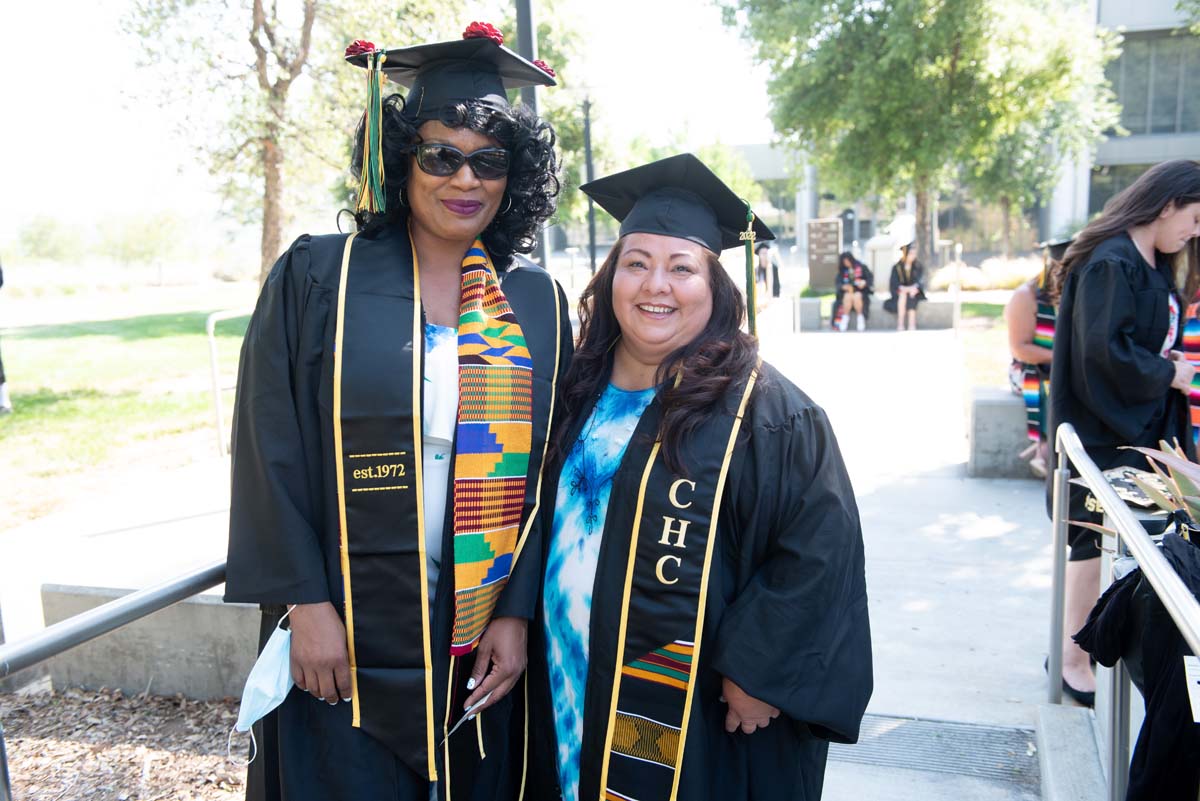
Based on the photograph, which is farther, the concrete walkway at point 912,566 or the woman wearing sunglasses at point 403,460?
the concrete walkway at point 912,566

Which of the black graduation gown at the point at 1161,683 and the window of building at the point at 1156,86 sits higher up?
the window of building at the point at 1156,86

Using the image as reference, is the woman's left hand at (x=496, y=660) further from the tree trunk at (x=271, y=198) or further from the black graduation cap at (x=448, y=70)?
the tree trunk at (x=271, y=198)

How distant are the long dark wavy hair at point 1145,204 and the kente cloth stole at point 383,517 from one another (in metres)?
2.48

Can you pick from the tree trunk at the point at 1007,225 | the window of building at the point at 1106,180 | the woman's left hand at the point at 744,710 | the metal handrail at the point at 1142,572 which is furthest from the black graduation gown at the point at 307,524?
the window of building at the point at 1106,180

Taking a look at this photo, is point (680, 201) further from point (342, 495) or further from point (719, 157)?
point (719, 157)

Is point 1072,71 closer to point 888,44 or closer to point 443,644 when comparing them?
point 888,44

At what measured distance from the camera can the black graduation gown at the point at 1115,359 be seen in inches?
127

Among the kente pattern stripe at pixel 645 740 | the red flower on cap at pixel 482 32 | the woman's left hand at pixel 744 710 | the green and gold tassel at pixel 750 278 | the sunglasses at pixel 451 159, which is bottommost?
the kente pattern stripe at pixel 645 740

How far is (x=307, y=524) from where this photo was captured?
6.31 feet

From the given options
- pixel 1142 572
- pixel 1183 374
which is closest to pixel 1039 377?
pixel 1183 374

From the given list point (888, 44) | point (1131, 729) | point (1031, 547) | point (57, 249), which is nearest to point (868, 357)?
point (1031, 547)

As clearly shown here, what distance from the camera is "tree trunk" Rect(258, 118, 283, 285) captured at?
11812mm

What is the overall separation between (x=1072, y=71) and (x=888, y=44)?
3.95 metres

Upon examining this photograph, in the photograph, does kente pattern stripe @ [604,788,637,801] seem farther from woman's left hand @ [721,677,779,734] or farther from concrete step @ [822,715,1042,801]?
concrete step @ [822,715,1042,801]
